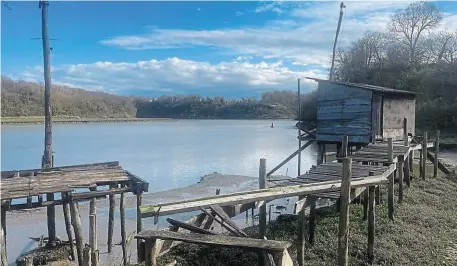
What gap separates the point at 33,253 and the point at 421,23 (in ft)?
172

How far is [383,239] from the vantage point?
1078 centimetres

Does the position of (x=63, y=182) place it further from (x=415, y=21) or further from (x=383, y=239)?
(x=415, y=21)

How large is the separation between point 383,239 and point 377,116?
9035mm

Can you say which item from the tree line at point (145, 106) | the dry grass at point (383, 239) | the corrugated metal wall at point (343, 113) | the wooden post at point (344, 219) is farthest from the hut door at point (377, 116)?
the tree line at point (145, 106)

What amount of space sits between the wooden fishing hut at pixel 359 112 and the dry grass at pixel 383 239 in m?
4.70

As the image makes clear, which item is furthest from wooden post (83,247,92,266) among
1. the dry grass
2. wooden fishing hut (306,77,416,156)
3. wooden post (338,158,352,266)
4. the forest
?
the forest

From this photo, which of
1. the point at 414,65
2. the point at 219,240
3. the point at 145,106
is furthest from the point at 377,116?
the point at 145,106

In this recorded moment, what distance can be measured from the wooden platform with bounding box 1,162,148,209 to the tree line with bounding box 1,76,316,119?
4251 inches

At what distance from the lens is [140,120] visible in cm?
15162

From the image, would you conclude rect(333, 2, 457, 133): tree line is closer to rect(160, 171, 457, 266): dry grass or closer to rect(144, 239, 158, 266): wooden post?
rect(160, 171, 457, 266): dry grass

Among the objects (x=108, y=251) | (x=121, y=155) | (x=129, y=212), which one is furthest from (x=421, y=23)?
(x=108, y=251)

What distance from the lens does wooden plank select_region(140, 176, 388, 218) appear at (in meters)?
6.81

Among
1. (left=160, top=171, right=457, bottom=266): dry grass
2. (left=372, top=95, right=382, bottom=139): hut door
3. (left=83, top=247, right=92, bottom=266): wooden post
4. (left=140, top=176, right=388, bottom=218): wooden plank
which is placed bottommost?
(left=160, top=171, right=457, bottom=266): dry grass

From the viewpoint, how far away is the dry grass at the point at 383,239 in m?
9.69
